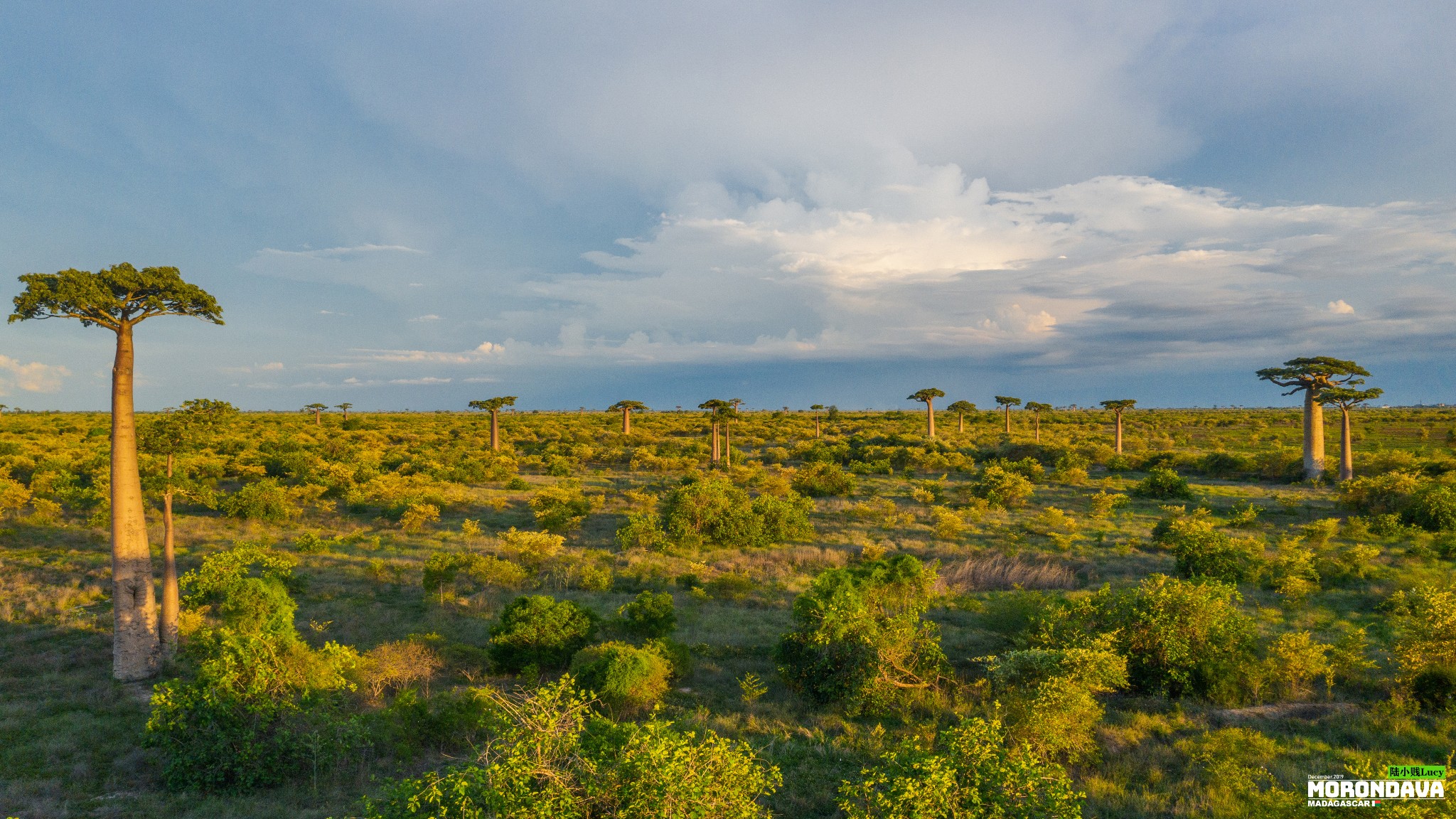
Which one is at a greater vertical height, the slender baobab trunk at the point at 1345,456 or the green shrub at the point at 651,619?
the slender baobab trunk at the point at 1345,456

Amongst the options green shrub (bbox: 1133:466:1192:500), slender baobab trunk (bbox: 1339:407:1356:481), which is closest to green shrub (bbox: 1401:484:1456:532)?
green shrub (bbox: 1133:466:1192:500)

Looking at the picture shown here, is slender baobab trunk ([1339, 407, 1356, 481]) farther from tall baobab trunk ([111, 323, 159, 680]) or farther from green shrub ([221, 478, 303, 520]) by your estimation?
green shrub ([221, 478, 303, 520])

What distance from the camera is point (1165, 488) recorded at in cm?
2616

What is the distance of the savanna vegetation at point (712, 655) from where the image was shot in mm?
5992

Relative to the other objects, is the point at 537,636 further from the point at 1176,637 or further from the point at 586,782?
the point at 1176,637

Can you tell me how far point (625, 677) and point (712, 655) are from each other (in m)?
3.01

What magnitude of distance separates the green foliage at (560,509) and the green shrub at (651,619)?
10.5 m

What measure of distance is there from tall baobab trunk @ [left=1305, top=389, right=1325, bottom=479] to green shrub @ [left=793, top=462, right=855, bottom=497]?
66.8ft

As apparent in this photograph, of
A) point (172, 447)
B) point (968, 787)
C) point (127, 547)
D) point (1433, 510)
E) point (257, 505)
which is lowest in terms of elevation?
point (968, 787)

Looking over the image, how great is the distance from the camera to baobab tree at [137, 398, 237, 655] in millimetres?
11297

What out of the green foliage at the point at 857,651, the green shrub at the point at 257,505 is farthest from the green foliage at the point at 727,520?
the green shrub at the point at 257,505

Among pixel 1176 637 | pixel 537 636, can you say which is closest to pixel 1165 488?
pixel 1176 637

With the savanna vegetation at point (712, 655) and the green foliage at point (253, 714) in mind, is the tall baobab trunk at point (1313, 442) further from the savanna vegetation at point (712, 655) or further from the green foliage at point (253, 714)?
the green foliage at point (253, 714)

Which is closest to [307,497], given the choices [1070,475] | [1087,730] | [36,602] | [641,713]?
[36,602]
